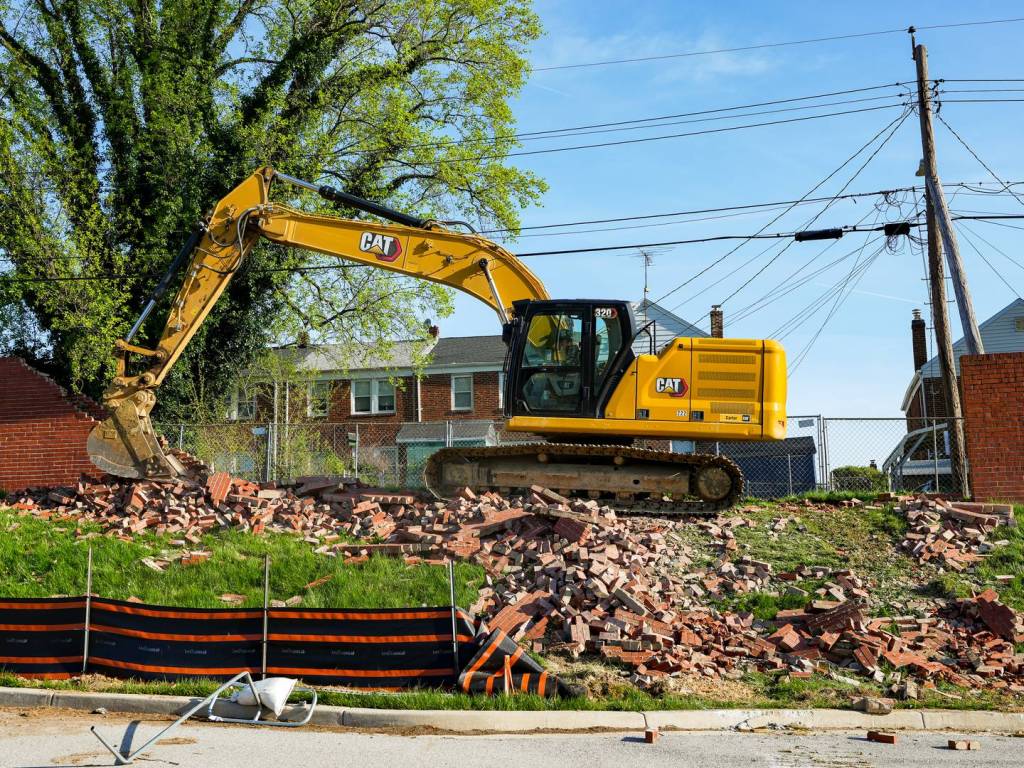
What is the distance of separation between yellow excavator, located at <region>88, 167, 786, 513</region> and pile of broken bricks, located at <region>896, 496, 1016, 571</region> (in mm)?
2317

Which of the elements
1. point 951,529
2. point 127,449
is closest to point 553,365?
point 951,529

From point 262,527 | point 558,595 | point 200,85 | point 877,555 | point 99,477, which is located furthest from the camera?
point 200,85

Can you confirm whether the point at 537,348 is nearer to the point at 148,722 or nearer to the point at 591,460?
the point at 591,460

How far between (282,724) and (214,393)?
18.1m

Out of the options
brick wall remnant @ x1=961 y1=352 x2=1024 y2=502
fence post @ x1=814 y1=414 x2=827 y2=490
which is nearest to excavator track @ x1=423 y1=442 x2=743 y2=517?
brick wall remnant @ x1=961 y1=352 x2=1024 y2=502

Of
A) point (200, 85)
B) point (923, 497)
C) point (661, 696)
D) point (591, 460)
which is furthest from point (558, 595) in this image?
point (200, 85)

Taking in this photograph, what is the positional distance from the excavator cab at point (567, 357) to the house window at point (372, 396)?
26754 mm

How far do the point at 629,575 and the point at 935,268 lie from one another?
11.6 metres

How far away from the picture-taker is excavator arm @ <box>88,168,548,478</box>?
16.0 m

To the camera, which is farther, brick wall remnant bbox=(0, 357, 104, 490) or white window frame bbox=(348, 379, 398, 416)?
white window frame bbox=(348, 379, 398, 416)

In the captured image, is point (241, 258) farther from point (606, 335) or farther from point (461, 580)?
point (461, 580)

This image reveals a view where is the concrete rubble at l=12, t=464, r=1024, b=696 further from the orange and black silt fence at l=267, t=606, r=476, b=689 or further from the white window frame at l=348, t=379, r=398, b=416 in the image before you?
the white window frame at l=348, t=379, r=398, b=416

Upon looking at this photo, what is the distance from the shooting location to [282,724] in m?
9.04

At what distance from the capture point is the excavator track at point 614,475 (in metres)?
15.1
